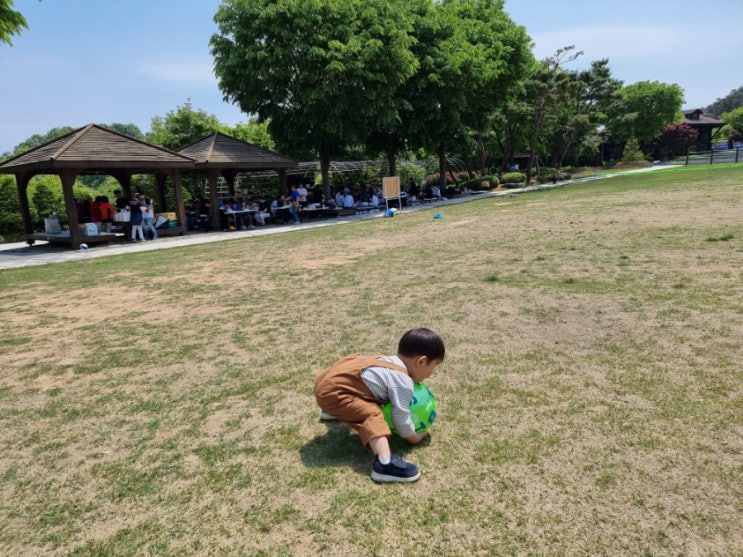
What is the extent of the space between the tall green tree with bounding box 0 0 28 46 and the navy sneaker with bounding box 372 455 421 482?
9.17 m

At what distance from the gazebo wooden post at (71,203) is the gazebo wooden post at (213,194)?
5131 millimetres

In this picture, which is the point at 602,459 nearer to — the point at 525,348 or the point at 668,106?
the point at 525,348

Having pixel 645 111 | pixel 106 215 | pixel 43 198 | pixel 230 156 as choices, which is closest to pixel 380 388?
pixel 106 215

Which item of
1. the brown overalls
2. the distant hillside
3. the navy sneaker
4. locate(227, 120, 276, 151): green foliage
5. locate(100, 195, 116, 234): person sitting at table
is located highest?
the distant hillside

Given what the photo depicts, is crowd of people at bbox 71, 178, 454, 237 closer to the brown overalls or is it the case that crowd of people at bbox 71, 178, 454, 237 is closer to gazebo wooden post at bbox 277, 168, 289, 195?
gazebo wooden post at bbox 277, 168, 289, 195

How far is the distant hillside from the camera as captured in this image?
12650 cm

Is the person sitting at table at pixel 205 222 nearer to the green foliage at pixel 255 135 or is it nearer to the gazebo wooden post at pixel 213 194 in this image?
the gazebo wooden post at pixel 213 194

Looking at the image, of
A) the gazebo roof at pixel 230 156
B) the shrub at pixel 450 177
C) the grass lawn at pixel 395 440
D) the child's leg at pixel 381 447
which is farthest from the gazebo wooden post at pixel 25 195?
the shrub at pixel 450 177

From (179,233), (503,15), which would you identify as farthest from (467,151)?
(179,233)

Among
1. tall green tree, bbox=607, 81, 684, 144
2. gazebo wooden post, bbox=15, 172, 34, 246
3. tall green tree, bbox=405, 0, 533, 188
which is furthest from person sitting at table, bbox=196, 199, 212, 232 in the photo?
tall green tree, bbox=607, 81, 684, 144

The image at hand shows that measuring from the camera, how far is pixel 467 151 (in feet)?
135

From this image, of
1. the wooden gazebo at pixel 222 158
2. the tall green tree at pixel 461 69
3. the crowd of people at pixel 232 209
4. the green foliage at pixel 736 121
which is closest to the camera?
the crowd of people at pixel 232 209

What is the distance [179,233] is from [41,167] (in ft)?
16.7

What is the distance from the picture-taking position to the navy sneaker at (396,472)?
9.01 ft
